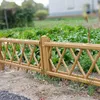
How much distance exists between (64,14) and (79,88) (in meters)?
25.8

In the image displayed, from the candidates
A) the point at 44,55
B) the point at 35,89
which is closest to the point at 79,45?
the point at 44,55

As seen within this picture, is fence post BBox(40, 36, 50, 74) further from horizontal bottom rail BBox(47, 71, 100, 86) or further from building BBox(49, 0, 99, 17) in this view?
building BBox(49, 0, 99, 17)

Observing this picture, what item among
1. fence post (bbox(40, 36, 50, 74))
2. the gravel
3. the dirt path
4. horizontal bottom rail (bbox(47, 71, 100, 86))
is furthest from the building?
the gravel

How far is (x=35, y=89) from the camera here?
430 cm

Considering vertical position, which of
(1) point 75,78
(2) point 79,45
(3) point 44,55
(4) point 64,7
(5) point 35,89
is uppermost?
(4) point 64,7

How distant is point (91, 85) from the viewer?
13.2ft

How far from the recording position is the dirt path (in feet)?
12.8

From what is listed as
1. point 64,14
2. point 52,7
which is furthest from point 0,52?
point 52,7

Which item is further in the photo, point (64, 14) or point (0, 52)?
point (64, 14)

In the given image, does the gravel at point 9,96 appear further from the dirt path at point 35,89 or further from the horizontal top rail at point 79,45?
the horizontal top rail at point 79,45

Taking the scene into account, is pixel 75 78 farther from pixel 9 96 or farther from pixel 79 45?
pixel 9 96

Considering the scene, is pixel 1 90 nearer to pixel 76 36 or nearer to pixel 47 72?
pixel 47 72

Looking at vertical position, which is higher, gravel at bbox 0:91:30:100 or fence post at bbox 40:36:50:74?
fence post at bbox 40:36:50:74

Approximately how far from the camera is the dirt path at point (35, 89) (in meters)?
3.91
